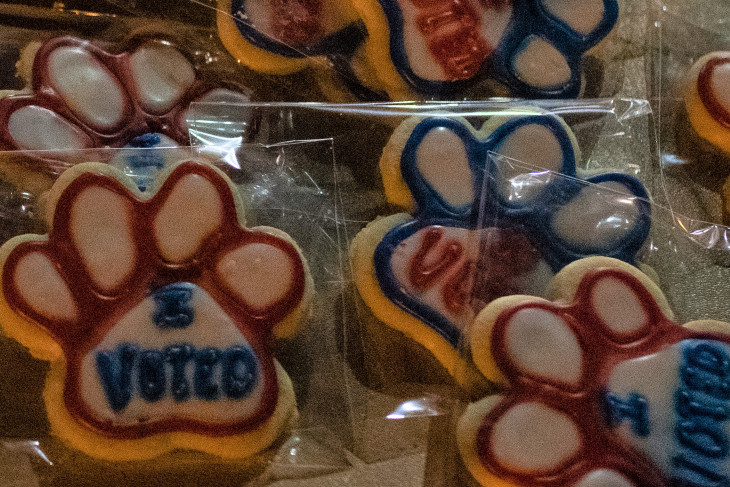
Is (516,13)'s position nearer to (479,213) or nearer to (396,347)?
(479,213)

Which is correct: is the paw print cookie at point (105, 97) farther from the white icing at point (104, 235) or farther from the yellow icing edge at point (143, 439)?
the yellow icing edge at point (143, 439)

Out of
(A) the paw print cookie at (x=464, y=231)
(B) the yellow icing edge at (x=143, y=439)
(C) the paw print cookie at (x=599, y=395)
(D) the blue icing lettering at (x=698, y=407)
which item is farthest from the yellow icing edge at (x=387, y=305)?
(D) the blue icing lettering at (x=698, y=407)

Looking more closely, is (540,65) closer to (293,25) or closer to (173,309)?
(293,25)

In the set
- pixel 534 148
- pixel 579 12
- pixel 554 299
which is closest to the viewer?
pixel 554 299

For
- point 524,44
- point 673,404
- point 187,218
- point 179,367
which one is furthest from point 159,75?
point 673,404

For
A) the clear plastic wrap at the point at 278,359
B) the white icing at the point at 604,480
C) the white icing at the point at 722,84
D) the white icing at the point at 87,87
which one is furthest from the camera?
the white icing at the point at 722,84

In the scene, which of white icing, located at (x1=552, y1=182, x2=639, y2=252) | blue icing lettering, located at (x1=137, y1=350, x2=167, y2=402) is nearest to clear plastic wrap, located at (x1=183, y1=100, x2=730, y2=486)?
white icing, located at (x1=552, y1=182, x2=639, y2=252)

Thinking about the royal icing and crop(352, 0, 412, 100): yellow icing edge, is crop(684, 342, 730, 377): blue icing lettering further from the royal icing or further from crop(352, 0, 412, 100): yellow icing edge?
the royal icing
